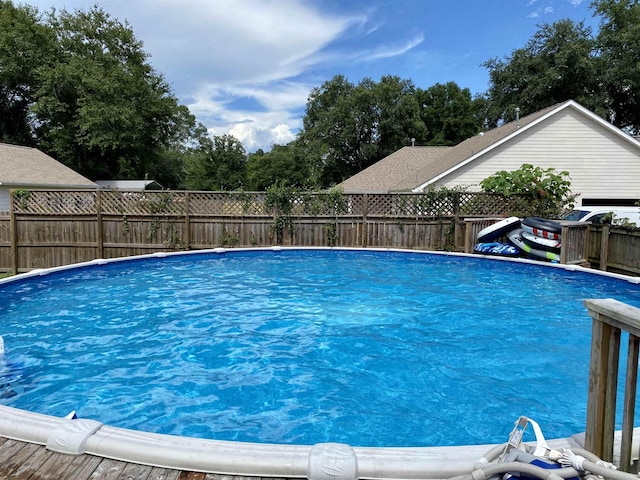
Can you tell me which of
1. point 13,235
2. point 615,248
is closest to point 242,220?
point 13,235

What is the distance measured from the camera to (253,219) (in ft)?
38.9

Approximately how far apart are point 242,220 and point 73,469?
393 inches

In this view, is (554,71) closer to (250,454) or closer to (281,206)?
(281,206)

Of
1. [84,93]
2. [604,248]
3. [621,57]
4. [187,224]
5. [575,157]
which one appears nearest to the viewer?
[604,248]

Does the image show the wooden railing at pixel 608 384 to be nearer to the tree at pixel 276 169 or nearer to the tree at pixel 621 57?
the tree at pixel 621 57

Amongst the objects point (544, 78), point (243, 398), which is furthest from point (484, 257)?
point (544, 78)

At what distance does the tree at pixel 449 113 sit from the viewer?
1446 inches

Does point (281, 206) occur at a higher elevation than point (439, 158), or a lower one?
lower

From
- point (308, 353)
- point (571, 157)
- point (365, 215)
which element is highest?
point (571, 157)

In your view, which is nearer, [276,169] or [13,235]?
[13,235]

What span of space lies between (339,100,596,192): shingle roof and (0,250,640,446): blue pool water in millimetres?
7791

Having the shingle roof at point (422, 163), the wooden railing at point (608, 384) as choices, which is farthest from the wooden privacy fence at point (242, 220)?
the wooden railing at point (608, 384)

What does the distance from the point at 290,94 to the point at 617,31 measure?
78.8 ft

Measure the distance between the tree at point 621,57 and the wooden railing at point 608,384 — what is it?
29697 mm
